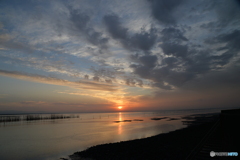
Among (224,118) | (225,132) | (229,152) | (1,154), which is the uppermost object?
(224,118)

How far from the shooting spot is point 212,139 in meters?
15.0

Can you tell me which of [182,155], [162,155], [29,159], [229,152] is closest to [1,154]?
[29,159]

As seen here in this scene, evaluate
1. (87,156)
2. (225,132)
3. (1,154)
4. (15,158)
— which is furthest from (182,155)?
(1,154)

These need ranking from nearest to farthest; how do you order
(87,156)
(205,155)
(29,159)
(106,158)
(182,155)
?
1. (205,155)
2. (182,155)
3. (106,158)
4. (87,156)
5. (29,159)

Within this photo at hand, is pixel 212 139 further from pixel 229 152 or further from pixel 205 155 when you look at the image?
pixel 229 152

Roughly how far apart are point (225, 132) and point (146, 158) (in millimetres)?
12352

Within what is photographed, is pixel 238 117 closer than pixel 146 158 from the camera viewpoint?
Yes

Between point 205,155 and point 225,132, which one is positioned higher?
point 225,132

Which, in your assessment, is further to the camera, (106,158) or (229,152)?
(106,158)

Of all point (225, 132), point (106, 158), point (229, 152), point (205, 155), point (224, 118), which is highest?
point (224, 118)

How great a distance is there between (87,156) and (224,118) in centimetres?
1708

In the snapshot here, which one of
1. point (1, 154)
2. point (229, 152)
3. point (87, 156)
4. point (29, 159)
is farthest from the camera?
point (1, 154)

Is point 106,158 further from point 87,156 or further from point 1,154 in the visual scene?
point 1,154

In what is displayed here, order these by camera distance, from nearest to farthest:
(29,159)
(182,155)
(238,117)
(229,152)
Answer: (238,117)
(229,152)
(182,155)
(29,159)
